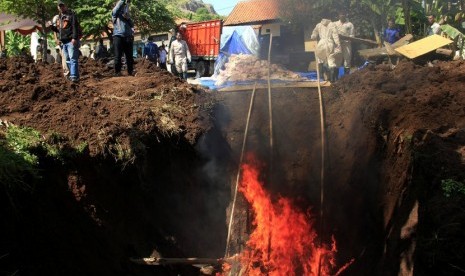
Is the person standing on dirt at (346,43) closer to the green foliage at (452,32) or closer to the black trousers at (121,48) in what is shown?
the green foliage at (452,32)

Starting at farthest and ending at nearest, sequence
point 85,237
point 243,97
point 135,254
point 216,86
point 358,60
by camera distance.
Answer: point 358,60 → point 216,86 → point 243,97 → point 135,254 → point 85,237

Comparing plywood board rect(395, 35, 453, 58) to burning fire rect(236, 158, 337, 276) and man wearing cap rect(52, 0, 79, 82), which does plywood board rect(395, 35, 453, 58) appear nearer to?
burning fire rect(236, 158, 337, 276)

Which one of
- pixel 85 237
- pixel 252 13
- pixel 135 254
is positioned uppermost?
pixel 252 13

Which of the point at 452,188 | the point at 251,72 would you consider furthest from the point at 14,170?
the point at 251,72

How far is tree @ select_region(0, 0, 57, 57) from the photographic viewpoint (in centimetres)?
1705

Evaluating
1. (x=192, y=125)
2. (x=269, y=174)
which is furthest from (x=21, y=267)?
(x=269, y=174)

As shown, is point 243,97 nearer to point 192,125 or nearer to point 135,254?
point 192,125

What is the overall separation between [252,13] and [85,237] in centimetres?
2923

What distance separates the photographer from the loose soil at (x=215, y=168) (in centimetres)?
473

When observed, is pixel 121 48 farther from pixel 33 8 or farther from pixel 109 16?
pixel 109 16

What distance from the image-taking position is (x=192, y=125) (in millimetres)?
7336

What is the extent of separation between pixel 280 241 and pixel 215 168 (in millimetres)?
1774

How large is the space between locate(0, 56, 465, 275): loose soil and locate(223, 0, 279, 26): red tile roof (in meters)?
20.4

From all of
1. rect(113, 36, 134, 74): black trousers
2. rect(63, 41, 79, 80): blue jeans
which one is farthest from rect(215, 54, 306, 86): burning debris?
rect(63, 41, 79, 80): blue jeans
